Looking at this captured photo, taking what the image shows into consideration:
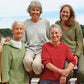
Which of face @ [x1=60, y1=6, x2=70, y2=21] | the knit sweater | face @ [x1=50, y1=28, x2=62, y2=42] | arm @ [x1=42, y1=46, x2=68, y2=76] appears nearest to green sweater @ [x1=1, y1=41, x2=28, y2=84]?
the knit sweater

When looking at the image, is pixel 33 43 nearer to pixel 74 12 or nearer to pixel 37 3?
Answer: pixel 37 3

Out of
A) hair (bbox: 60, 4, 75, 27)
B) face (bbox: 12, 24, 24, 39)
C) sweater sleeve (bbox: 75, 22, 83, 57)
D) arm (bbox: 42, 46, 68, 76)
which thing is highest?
hair (bbox: 60, 4, 75, 27)

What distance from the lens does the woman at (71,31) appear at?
13.7ft

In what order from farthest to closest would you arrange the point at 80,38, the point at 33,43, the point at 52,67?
1. the point at 80,38
2. the point at 33,43
3. the point at 52,67

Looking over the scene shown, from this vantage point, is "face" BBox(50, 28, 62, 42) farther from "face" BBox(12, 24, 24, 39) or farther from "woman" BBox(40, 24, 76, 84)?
"face" BBox(12, 24, 24, 39)

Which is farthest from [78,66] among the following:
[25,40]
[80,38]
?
[25,40]

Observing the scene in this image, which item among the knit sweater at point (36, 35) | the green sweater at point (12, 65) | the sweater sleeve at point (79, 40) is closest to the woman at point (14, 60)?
the green sweater at point (12, 65)

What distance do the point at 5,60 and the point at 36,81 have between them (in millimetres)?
691

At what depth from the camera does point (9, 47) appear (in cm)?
375

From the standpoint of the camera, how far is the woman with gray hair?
13.0 ft

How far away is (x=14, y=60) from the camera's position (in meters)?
3.75

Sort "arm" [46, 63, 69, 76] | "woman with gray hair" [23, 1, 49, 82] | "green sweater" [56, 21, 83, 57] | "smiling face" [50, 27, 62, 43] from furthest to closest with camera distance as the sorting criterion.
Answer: "green sweater" [56, 21, 83, 57], "woman with gray hair" [23, 1, 49, 82], "smiling face" [50, 27, 62, 43], "arm" [46, 63, 69, 76]

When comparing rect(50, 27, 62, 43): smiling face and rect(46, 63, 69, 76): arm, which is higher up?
rect(50, 27, 62, 43): smiling face

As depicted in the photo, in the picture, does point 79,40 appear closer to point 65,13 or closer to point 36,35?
point 65,13
